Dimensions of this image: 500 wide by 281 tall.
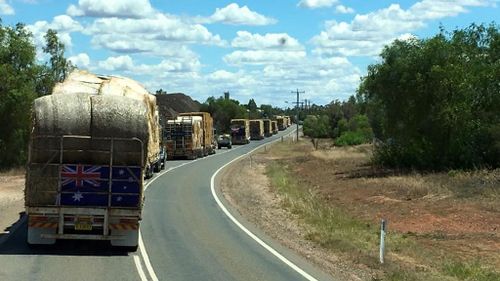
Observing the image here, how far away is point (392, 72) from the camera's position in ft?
139

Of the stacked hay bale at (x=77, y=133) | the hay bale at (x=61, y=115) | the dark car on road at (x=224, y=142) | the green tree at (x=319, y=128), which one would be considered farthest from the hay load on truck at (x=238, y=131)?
the hay bale at (x=61, y=115)

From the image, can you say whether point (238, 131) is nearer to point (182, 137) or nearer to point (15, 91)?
point (182, 137)

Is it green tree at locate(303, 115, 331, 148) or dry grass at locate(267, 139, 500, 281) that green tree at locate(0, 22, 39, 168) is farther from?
green tree at locate(303, 115, 331, 148)

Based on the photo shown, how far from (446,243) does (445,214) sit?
19.3 feet

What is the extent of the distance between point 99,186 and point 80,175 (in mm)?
478

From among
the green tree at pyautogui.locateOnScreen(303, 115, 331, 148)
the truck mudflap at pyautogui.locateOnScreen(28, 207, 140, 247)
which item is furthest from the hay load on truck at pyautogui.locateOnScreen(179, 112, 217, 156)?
the green tree at pyautogui.locateOnScreen(303, 115, 331, 148)

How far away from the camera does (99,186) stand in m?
15.7

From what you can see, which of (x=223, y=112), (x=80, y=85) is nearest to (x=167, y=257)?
(x=80, y=85)

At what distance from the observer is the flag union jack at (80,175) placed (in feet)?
51.1

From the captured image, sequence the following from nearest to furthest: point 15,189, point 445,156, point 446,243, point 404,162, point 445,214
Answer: point 446,243 → point 445,214 → point 15,189 → point 445,156 → point 404,162

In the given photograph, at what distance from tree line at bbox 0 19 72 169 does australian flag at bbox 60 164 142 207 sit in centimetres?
2600

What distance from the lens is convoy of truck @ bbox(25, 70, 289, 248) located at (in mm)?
15398

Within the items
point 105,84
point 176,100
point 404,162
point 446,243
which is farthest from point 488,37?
point 176,100

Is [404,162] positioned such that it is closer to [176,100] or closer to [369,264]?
[369,264]
